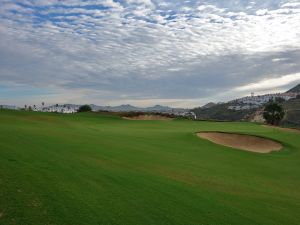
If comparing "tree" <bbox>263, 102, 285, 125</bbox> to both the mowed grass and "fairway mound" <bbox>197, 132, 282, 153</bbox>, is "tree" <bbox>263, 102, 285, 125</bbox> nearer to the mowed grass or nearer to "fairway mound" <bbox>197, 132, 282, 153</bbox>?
"fairway mound" <bbox>197, 132, 282, 153</bbox>

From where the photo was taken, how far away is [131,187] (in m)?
10.9

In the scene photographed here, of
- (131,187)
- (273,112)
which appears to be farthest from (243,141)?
(273,112)

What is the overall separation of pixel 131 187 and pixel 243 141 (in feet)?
72.8

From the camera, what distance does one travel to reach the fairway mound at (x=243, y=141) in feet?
95.7

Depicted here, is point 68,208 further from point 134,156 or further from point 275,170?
point 275,170

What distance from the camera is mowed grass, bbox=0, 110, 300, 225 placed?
7.99 meters

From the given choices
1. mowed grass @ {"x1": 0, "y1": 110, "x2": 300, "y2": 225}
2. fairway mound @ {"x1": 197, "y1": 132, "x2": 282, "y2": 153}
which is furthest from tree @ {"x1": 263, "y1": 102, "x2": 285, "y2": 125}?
mowed grass @ {"x1": 0, "y1": 110, "x2": 300, "y2": 225}

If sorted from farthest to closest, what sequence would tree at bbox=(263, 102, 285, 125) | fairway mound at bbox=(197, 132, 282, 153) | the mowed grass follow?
tree at bbox=(263, 102, 285, 125) → fairway mound at bbox=(197, 132, 282, 153) → the mowed grass

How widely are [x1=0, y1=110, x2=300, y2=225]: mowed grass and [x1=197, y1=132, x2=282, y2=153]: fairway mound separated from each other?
7.70 meters

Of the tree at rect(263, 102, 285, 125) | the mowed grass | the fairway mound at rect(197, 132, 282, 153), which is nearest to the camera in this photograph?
the mowed grass

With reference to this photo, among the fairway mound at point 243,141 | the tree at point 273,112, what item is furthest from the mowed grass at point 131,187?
the tree at point 273,112

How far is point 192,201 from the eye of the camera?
10727 mm

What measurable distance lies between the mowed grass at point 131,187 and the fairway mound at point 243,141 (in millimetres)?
7701

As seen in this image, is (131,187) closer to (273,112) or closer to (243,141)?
(243,141)
